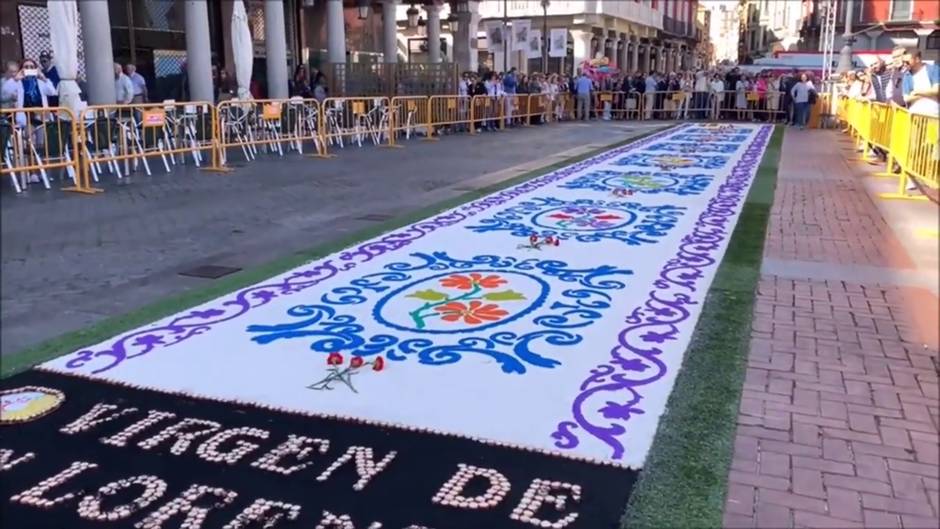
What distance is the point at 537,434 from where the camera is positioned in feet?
11.9

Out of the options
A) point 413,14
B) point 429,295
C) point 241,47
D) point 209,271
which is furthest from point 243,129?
point 413,14

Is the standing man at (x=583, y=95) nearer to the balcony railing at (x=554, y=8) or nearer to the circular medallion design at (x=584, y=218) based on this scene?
the balcony railing at (x=554, y=8)

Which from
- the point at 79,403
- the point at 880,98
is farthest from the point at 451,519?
the point at 880,98

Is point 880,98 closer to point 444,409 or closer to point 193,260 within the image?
point 193,260

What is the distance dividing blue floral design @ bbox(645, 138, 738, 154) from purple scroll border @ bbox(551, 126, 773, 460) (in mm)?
9225

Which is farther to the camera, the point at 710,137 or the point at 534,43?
the point at 534,43

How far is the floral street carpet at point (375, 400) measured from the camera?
10.1 feet

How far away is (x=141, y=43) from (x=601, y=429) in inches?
794

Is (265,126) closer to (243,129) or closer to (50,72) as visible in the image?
(243,129)

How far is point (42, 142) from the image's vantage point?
10.9m

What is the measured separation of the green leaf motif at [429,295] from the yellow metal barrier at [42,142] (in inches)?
258

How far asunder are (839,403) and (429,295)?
2.90 m

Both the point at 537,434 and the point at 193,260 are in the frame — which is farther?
the point at 193,260

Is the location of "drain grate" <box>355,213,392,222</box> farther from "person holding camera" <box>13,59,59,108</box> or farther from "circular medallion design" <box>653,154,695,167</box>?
"circular medallion design" <box>653,154,695,167</box>
